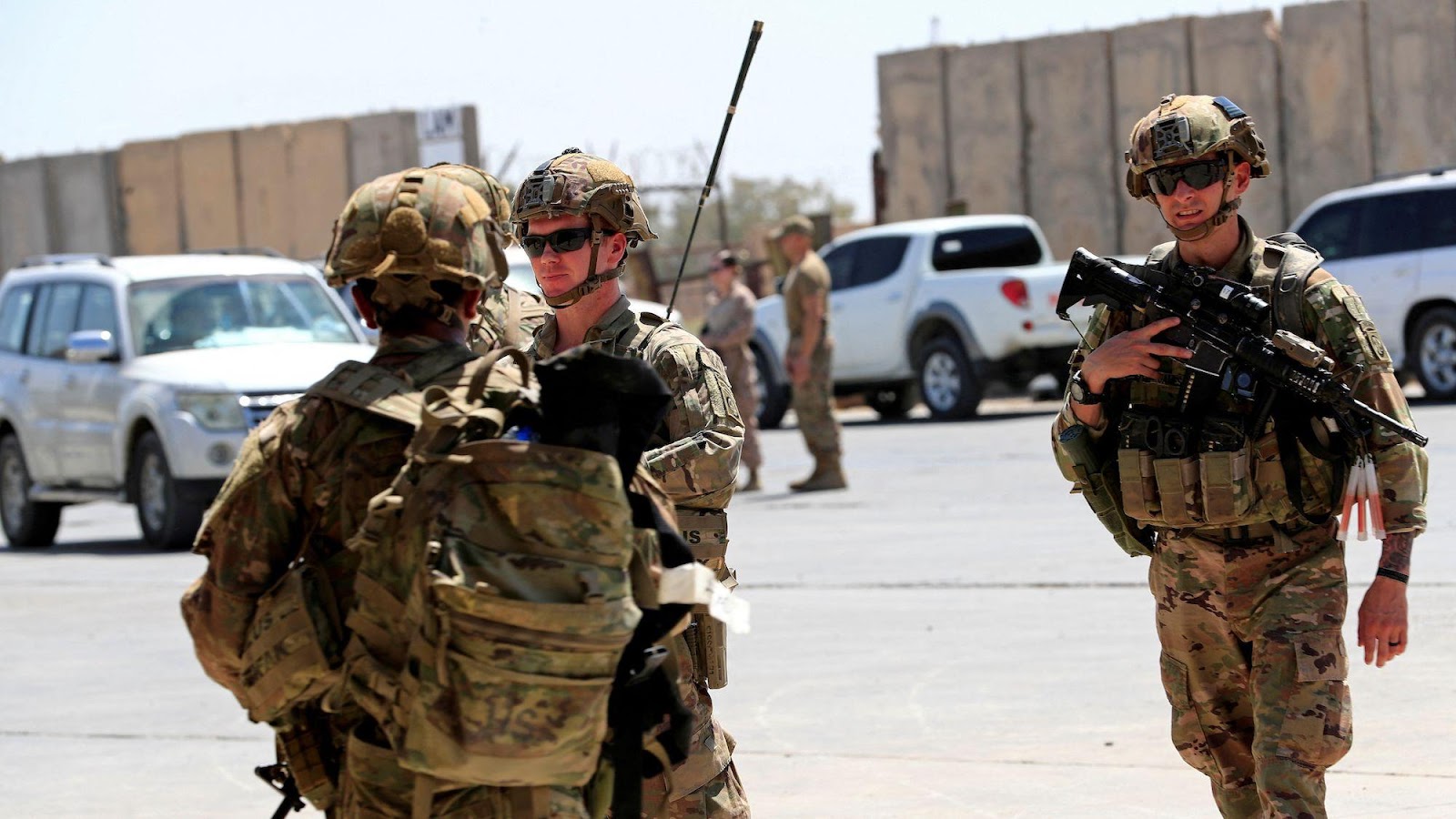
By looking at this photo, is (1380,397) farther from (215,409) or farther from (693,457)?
(215,409)

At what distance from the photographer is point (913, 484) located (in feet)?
46.4

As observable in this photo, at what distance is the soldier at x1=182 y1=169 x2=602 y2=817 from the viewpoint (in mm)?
3074

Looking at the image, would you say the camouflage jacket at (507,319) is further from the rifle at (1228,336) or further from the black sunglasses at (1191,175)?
the black sunglasses at (1191,175)

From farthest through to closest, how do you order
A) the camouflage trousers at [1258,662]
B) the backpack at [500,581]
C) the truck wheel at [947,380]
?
the truck wheel at [947,380], the camouflage trousers at [1258,662], the backpack at [500,581]

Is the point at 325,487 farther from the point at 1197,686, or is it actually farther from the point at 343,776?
the point at 1197,686

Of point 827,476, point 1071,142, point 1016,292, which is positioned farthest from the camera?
point 1071,142

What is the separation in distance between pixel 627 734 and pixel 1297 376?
1.88m

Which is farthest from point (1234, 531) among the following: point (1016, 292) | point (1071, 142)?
point (1071, 142)

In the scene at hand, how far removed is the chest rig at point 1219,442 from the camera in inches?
172

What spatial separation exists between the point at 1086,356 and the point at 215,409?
8541mm

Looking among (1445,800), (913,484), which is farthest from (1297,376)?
(913,484)

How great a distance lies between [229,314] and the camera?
1319 cm

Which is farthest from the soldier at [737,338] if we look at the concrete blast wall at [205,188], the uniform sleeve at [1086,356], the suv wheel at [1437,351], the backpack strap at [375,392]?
the concrete blast wall at [205,188]

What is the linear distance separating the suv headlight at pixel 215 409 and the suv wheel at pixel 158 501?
371mm
